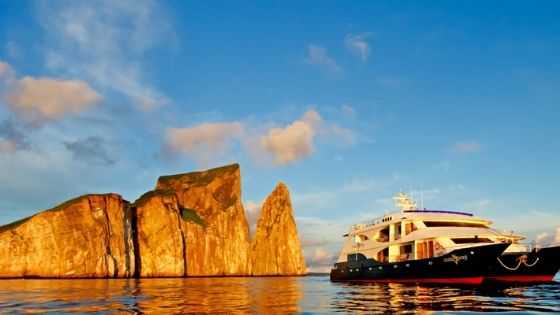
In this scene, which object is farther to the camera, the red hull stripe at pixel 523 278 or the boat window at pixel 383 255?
the boat window at pixel 383 255

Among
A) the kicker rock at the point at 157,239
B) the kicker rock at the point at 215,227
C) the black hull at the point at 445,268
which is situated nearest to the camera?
the black hull at the point at 445,268

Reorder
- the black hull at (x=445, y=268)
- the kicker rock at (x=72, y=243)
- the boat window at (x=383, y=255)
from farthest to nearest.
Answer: the kicker rock at (x=72, y=243) → the boat window at (x=383, y=255) → the black hull at (x=445, y=268)

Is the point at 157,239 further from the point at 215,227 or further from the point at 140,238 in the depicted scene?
the point at 215,227

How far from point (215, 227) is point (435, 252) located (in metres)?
146

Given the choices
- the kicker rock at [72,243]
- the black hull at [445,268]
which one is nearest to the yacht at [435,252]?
the black hull at [445,268]

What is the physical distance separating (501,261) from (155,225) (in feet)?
442

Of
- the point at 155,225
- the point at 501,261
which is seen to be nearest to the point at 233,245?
the point at 155,225

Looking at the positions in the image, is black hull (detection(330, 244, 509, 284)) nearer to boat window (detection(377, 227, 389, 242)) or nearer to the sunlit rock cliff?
boat window (detection(377, 227, 389, 242))

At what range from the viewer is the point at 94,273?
136750 mm

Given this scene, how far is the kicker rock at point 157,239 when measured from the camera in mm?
154125

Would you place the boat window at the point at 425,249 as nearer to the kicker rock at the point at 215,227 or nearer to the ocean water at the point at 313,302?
the ocean water at the point at 313,302

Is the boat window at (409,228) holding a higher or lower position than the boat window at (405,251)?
higher

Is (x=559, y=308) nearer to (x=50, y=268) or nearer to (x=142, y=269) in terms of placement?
(x=50, y=268)

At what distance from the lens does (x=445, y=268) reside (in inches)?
1487
